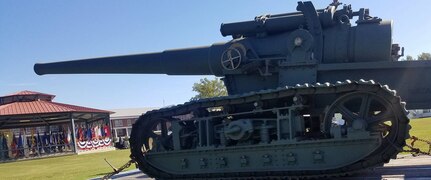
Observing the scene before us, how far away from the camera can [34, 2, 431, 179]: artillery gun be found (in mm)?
8039

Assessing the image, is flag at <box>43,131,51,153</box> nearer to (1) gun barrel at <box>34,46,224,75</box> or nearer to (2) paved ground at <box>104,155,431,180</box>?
(1) gun barrel at <box>34,46,224,75</box>

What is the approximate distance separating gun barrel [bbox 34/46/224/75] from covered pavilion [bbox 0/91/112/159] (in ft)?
96.3

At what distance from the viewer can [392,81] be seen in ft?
28.6

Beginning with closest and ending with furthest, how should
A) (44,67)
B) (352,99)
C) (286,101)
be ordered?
(352,99)
(286,101)
(44,67)

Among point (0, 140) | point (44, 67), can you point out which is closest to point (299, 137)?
point (44, 67)

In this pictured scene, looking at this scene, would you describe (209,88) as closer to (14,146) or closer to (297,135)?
(14,146)

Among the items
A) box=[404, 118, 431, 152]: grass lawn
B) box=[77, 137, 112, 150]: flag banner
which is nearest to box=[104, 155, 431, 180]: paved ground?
box=[404, 118, 431, 152]: grass lawn

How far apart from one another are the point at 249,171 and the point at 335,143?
1.74m

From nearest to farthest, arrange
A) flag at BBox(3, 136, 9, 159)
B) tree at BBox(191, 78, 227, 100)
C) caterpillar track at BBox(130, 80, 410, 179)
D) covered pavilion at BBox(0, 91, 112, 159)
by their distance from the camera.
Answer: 1. caterpillar track at BBox(130, 80, 410, 179)
2. covered pavilion at BBox(0, 91, 112, 159)
3. flag at BBox(3, 136, 9, 159)
4. tree at BBox(191, 78, 227, 100)

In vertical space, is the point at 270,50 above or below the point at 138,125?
above

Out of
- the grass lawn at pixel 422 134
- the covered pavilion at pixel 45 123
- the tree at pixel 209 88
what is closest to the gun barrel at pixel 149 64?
the grass lawn at pixel 422 134

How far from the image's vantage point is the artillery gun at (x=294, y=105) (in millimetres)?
8039

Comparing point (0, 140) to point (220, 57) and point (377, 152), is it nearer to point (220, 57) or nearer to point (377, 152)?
point (220, 57)

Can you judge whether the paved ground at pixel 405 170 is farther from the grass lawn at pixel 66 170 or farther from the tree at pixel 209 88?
the tree at pixel 209 88
